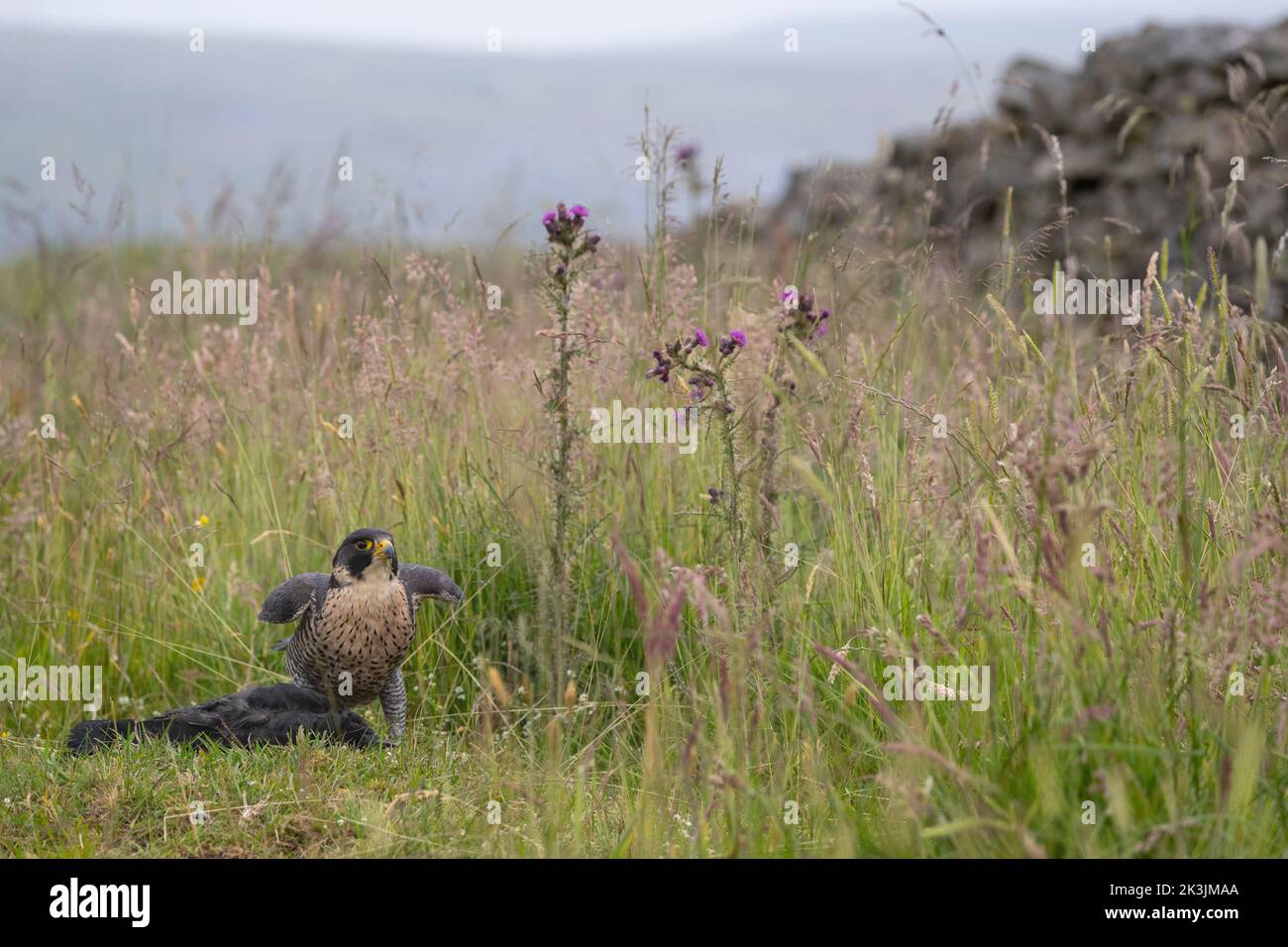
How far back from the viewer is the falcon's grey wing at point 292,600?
3.77m

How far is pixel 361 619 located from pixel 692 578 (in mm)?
1439

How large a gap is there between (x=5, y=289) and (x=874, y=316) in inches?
575

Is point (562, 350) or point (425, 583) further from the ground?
point (562, 350)

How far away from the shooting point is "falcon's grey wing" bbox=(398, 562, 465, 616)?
3.72 m

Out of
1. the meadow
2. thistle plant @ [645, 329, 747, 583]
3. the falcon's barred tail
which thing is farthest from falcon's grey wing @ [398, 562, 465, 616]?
thistle plant @ [645, 329, 747, 583]

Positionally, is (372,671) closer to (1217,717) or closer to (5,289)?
(1217,717)

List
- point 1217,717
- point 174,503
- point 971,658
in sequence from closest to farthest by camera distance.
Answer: point 1217,717
point 971,658
point 174,503

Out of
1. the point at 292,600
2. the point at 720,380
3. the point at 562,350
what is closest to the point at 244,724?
the point at 292,600

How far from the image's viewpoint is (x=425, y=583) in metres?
3.75

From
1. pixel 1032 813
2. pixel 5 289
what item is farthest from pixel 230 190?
pixel 5 289

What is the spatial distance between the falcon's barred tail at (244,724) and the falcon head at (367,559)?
1.28 ft

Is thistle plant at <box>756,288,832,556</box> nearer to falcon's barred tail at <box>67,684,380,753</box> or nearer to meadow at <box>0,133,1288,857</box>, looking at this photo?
meadow at <box>0,133,1288,857</box>

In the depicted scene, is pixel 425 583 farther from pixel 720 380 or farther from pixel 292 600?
pixel 720 380
